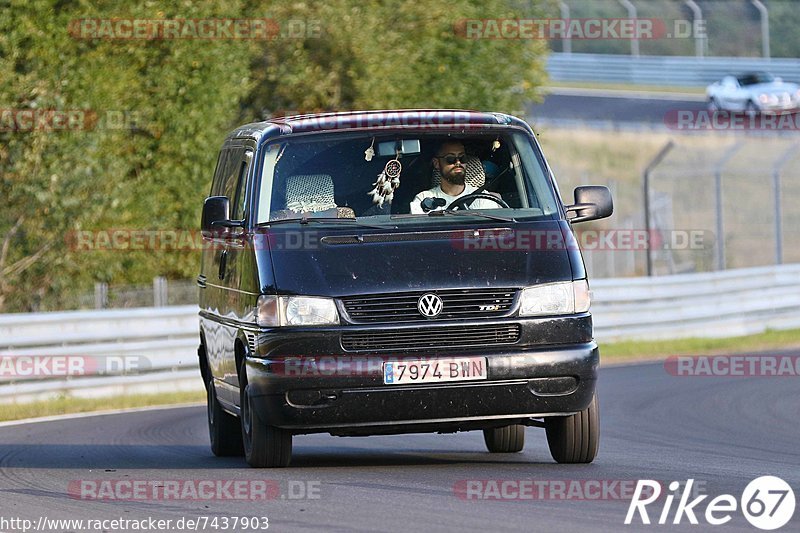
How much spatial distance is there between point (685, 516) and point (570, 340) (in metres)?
2.08

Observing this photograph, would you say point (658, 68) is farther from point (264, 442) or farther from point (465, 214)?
point (264, 442)

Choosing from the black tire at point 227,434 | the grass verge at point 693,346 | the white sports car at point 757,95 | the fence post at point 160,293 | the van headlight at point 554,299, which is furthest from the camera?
the white sports car at point 757,95

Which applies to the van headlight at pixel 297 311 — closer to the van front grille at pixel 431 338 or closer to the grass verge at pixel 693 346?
the van front grille at pixel 431 338

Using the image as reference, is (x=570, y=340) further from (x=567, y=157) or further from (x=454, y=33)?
(x=567, y=157)

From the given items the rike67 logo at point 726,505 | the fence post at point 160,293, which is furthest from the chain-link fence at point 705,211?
the rike67 logo at point 726,505

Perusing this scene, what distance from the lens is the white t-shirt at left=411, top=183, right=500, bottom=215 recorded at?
31.3 feet

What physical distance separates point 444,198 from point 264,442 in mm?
1782

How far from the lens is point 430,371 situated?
8719mm

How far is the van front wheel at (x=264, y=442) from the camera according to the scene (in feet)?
30.0

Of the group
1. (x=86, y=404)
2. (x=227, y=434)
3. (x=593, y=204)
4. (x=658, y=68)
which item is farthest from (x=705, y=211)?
(x=593, y=204)

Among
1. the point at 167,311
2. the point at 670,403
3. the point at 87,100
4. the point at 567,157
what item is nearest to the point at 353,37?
the point at 87,100

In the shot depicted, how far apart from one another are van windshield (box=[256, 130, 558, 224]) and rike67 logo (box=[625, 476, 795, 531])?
2.21 metres

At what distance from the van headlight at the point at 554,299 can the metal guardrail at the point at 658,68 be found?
4102 centimetres

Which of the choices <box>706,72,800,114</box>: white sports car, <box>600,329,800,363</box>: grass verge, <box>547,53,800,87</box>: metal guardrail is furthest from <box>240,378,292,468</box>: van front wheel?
<box>547,53,800,87</box>: metal guardrail
